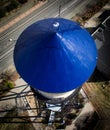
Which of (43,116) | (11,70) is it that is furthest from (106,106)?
(11,70)

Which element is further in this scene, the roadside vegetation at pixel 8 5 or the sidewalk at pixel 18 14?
the roadside vegetation at pixel 8 5

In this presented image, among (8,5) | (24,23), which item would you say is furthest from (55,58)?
(8,5)

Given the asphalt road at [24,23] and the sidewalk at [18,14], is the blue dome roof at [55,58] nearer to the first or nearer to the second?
the asphalt road at [24,23]

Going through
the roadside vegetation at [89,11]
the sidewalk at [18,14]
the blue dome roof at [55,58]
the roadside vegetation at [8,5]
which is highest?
the blue dome roof at [55,58]

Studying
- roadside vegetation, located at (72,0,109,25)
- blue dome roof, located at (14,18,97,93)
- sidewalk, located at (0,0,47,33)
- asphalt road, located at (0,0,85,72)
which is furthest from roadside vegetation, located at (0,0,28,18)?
Answer: blue dome roof, located at (14,18,97,93)

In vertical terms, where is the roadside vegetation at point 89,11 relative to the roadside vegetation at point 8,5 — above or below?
below

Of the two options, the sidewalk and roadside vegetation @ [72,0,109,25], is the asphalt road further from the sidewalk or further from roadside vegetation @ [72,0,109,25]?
roadside vegetation @ [72,0,109,25]

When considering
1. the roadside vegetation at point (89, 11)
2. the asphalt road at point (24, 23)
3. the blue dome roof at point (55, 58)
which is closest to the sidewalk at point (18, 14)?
the asphalt road at point (24, 23)
